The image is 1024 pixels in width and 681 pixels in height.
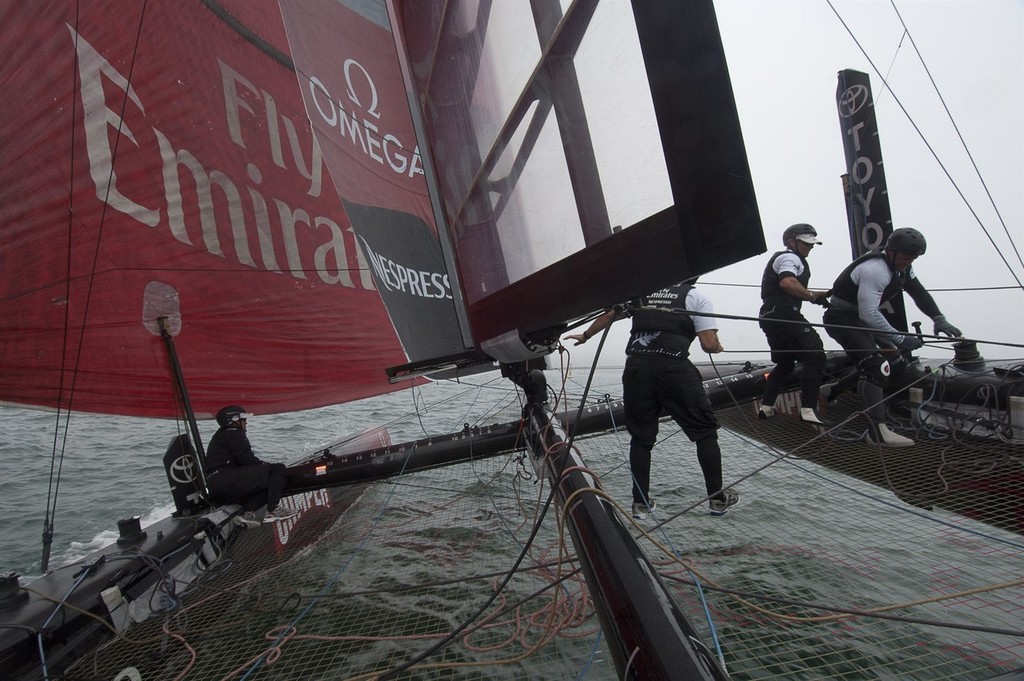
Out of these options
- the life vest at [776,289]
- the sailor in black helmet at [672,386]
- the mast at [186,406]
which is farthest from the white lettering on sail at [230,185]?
the life vest at [776,289]

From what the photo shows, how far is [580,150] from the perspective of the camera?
1322 mm

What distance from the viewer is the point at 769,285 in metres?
3.45

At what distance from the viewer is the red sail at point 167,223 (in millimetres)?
2932

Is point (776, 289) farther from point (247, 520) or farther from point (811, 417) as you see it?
point (247, 520)

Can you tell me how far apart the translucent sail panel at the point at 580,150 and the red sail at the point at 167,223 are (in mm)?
2111

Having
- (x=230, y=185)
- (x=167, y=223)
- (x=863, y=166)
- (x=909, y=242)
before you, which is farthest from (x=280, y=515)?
(x=863, y=166)

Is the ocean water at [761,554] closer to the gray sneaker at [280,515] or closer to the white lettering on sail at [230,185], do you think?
the gray sneaker at [280,515]

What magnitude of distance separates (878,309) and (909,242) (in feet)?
1.29

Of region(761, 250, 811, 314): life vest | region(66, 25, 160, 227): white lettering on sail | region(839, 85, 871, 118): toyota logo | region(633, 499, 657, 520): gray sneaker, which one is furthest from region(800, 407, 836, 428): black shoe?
region(66, 25, 160, 227): white lettering on sail

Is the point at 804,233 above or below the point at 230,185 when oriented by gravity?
below

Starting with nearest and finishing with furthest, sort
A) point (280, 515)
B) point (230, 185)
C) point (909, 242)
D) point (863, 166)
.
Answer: point (909, 242) < point (280, 515) < point (230, 185) < point (863, 166)

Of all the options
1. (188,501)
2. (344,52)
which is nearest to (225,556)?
(188,501)

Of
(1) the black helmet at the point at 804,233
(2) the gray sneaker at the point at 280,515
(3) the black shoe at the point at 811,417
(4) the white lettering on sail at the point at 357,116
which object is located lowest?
(3) the black shoe at the point at 811,417

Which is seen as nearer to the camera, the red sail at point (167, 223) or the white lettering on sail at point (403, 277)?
the red sail at point (167, 223)
